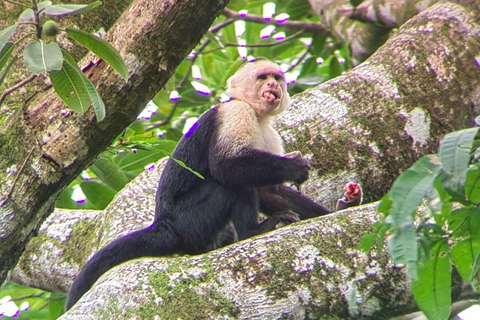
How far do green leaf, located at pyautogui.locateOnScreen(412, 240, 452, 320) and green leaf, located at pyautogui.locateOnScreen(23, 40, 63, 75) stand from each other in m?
1.22

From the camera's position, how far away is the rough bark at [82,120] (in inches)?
91.2

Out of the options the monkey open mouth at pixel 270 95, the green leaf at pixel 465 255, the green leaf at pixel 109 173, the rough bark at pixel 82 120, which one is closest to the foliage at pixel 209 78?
the green leaf at pixel 109 173

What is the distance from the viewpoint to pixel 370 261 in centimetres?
223

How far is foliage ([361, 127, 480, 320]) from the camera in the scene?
1.25 metres

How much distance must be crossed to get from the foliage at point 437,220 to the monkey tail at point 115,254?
1859 millimetres

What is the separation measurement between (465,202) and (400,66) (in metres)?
2.47

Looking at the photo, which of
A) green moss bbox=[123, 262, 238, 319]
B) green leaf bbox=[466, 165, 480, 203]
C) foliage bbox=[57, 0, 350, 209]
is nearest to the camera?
green leaf bbox=[466, 165, 480, 203]

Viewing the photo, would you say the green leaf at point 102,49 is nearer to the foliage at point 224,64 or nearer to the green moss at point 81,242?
the green moss at point 81,242

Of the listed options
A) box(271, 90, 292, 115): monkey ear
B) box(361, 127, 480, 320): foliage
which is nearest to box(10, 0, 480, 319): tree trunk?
box(271, 90, 292, 115): monkey ear

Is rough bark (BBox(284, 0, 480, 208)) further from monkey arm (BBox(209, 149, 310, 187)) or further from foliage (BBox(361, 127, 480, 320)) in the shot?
foliage (BBox(361, 127, 480, 320))

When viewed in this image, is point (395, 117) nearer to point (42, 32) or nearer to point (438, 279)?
point (438, 279)

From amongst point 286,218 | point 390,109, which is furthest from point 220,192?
point 390,109

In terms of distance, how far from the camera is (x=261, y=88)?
426 centimetres

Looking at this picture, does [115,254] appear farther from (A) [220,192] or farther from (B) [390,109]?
(B) [390,109]
